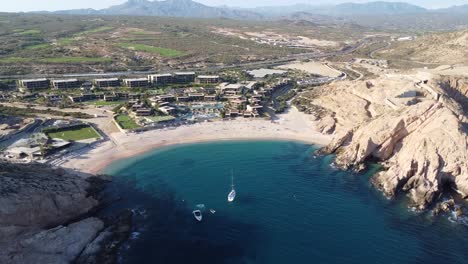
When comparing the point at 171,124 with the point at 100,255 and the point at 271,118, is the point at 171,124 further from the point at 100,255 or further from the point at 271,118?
the point at 100,255

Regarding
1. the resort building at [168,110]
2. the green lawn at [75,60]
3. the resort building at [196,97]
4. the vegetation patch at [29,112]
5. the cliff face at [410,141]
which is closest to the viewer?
the cliff face at [410,141]

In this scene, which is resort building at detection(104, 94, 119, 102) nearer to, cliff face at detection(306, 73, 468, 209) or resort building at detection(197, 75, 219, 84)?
resort building at detection(197, 75, 219, 84)

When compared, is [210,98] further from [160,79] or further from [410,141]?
[410,141]

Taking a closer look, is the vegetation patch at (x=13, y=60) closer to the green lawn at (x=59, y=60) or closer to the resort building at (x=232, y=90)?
the green lawn at (x=59, y=60)

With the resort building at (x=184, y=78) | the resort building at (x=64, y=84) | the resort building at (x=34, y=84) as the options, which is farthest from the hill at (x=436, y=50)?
the resort building at (x=34, y=84)

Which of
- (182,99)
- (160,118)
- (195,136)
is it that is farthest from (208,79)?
(195,136)

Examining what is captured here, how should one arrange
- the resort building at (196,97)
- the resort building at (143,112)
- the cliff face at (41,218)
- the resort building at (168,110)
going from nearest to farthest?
the cliff face at (41,218) → the resort building at (143,112) → the resort building at (168,110) → the resort building at (196,97)
